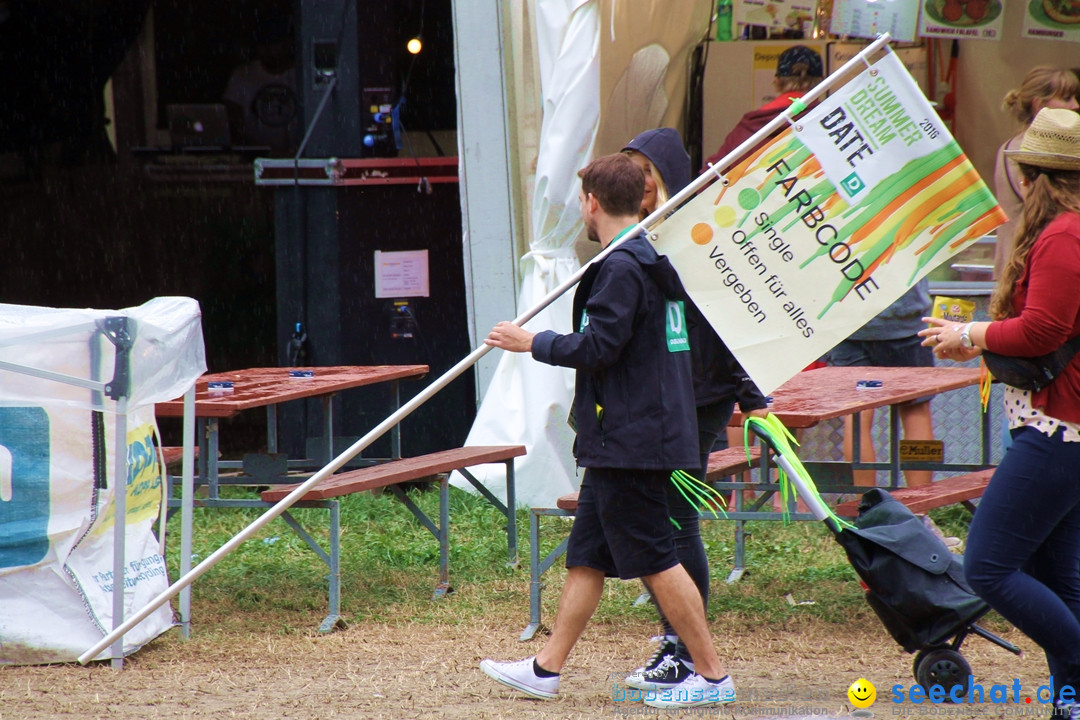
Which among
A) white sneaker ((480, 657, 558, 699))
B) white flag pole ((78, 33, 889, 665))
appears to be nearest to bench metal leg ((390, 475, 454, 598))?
white flag pole ((78, 33, 889, 665))

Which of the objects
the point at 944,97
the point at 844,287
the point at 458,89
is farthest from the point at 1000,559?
the point at 944,97

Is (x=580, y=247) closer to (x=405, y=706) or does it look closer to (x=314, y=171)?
(x=314, y=171)

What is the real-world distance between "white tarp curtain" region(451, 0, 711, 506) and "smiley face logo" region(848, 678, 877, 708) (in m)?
3.24

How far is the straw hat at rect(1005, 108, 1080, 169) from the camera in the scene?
3.45m

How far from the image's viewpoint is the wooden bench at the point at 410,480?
16.5 feet

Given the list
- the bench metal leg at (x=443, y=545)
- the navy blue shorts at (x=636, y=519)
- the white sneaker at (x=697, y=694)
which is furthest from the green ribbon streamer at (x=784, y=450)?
the bench metal leg at (x=443, y=545)

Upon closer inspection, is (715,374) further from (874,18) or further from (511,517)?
(874,18)

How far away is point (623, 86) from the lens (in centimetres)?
716

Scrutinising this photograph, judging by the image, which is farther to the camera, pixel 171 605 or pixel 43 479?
pixel 171 605

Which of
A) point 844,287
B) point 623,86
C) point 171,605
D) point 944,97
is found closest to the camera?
point 844,287

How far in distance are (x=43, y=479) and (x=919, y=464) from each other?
3.62m

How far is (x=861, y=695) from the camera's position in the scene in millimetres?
3961

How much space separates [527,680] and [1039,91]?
11.7ft

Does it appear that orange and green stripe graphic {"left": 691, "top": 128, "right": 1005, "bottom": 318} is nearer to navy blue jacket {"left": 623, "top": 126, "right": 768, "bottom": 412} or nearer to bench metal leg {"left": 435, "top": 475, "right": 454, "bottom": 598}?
navy blue jacket {"left": 623, "top": 126, "right": 768, "bottom": 412}
